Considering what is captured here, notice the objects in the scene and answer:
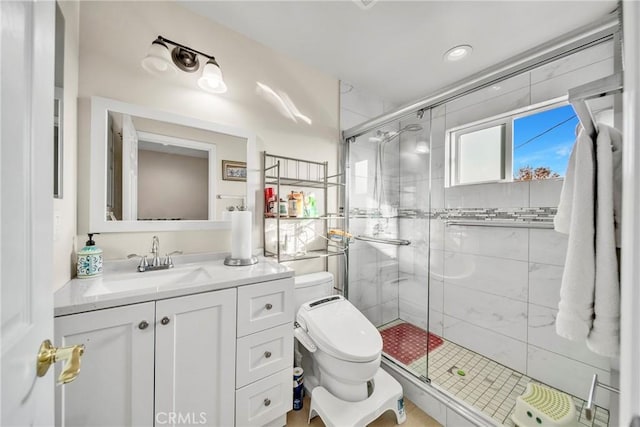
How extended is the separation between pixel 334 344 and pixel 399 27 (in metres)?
1.95

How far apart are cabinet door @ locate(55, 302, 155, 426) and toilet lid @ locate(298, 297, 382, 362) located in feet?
2.56

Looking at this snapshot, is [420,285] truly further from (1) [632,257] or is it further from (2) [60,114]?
(2) [60,114]

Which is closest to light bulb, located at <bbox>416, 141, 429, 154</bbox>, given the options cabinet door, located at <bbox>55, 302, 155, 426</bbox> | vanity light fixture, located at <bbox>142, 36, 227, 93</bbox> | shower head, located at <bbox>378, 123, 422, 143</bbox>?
shower head, located at <bbox>378, 123, 422, 143</bbox>

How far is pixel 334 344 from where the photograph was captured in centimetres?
126

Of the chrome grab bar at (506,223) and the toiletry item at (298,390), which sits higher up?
the chrome grab bar at (506,223)

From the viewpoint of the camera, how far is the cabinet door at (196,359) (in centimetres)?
93

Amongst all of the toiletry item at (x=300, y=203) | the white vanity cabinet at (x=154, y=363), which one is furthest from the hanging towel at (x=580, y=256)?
the toiletry item at (x=300, y=203)

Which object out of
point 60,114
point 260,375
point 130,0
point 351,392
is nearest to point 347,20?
point 130,0

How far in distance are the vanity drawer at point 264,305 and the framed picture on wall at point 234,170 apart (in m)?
0.78

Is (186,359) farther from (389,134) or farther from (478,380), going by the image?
(389,134)

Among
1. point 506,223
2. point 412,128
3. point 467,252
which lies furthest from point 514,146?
point 467,252

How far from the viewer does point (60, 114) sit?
3.11ft

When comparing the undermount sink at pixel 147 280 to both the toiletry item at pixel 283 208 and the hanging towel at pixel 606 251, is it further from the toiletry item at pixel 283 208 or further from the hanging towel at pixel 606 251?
the hanging towel at pixel 606 251

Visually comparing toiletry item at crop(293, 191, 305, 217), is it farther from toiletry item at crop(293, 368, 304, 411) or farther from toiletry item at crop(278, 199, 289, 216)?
toiletry item at crop(293, 368, 304, 411)
